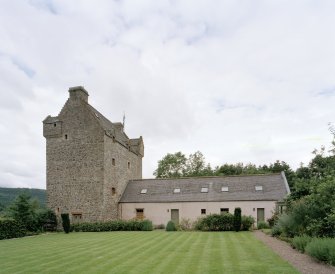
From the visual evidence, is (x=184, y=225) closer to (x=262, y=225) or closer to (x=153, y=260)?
(x=262, y=225)

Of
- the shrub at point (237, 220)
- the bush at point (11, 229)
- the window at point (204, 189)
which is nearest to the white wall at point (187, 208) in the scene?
the window at point (204, 189)

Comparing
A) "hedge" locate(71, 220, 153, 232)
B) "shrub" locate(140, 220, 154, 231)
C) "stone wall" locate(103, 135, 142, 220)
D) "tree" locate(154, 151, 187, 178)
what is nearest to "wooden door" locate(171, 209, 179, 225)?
"hedge" locate(71, 220, 153, 232)

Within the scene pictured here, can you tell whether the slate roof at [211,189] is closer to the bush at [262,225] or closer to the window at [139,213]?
the window at [139,213]

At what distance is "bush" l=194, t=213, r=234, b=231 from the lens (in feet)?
83.1

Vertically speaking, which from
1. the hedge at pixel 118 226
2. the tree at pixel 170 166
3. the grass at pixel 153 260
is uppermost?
the tree at pixel 170 166

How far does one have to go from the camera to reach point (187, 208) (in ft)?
99.9

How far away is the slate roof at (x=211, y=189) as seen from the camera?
29.3 meters

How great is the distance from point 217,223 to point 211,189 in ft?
20.2

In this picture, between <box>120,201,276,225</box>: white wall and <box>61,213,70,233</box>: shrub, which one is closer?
<box>61,213,70,233</box>: shrub

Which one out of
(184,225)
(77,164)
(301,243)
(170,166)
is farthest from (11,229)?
(170,166)

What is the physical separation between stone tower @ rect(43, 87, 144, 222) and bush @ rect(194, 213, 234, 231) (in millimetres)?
9256

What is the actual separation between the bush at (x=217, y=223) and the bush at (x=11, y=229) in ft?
45.6

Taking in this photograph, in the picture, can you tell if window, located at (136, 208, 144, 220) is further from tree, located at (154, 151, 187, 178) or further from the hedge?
tree, located at (154, 151, 187, 178)

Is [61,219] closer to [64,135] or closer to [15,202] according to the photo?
[15,202]
